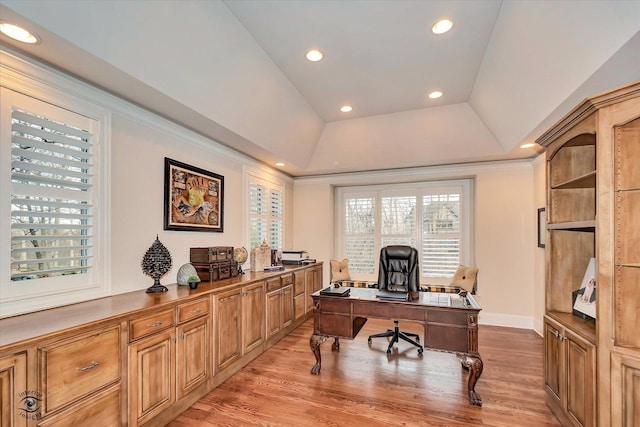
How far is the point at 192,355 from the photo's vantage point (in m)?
2.55

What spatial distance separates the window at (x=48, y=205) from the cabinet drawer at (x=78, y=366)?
606mm

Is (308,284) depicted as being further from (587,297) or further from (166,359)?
(587,297)

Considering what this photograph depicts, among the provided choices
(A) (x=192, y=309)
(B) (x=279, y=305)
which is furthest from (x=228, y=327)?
(B) (x=279, y=305)

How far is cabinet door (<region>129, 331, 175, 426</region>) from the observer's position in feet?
6.63

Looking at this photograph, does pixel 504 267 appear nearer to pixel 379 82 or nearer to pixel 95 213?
pixel 379 82

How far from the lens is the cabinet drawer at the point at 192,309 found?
8.02 ft

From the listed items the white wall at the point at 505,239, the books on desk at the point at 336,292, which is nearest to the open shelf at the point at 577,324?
the books on desk at the point at 336,292

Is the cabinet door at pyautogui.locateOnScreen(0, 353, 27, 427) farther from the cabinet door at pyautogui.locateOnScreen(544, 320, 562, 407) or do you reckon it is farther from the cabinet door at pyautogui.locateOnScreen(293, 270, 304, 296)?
the cabinet door at pyautogui.locateOnScreen(544, 320, 562, 407)

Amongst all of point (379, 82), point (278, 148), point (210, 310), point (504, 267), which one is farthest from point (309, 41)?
point (504, 267)

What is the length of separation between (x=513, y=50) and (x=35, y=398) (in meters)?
4.12

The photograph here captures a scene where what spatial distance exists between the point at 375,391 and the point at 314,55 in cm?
336

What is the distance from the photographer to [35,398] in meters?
1.51

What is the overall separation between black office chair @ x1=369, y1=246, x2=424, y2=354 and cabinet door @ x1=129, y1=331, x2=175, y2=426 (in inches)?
96.2

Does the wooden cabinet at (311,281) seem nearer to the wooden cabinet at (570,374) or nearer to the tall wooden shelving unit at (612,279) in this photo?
the wooden cabinet at (570,374)
